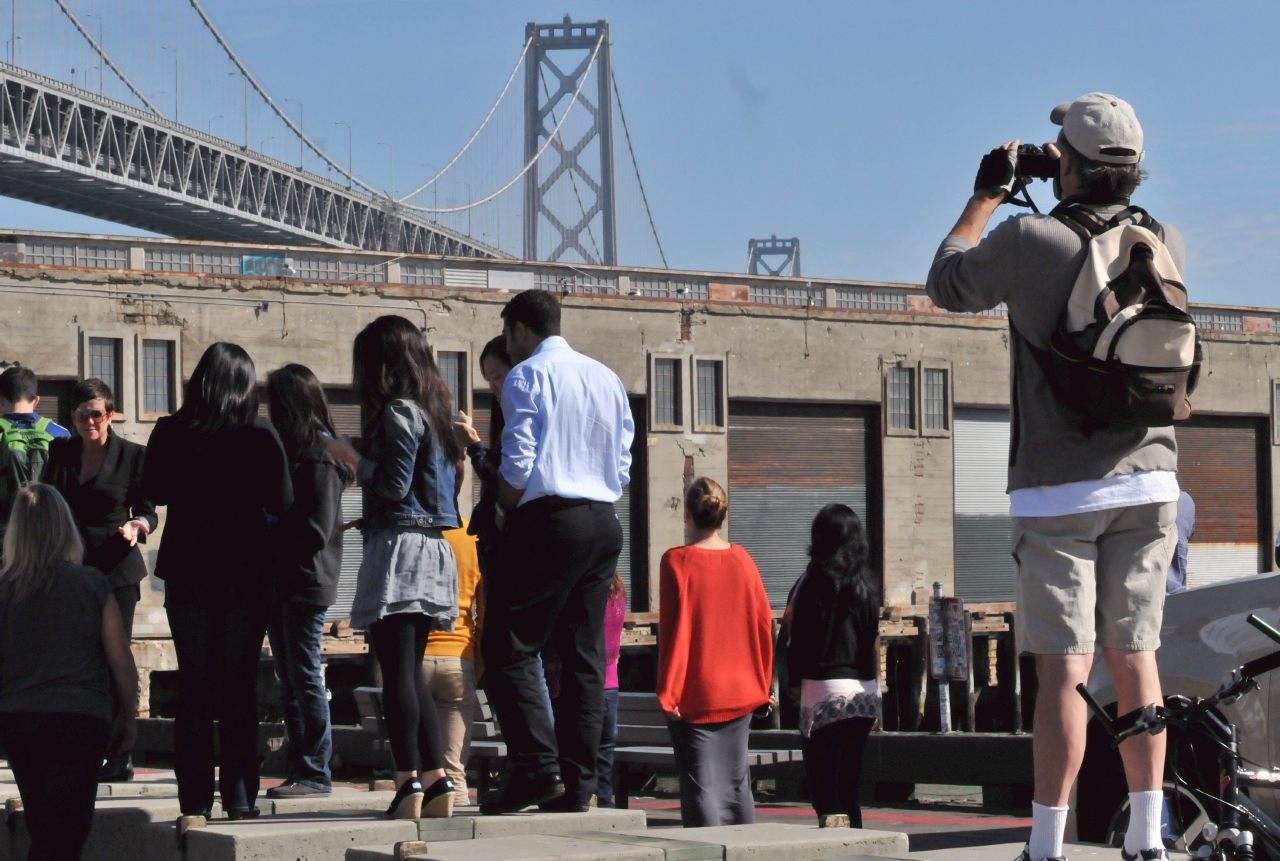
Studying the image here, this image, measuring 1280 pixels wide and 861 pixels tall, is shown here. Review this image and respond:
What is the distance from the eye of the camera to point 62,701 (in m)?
5.30

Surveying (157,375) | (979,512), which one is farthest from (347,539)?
(979,512)

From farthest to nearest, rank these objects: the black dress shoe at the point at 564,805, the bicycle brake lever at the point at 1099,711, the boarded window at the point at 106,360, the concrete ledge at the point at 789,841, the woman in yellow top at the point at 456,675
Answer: the boarded window at the point at 106,360, the woman in yellow top at the point at 456,675, the black dress shoe at the point at 564,805, the concrete ledge at the point at 789,841, the bicycle brake lever at the point at 1099,711

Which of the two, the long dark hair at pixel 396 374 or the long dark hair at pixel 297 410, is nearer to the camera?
the long dark hair at pixel 396 374

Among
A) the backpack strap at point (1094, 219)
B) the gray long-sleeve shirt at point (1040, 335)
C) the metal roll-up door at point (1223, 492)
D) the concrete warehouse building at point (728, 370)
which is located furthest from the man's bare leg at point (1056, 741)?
the metal roll-up door at point (1223, 492)

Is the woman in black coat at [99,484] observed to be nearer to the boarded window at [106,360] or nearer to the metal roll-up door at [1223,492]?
the boarded window at [106,360]

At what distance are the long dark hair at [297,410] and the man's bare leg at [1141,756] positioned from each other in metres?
3.08

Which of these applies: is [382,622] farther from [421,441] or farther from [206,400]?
[206,400]

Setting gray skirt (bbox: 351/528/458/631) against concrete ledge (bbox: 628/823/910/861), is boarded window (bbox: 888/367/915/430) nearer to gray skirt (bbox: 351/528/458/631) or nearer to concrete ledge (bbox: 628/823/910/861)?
gray skirt (bbox: 351/528/458/631)

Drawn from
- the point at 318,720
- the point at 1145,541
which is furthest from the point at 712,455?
the point at 1145,541

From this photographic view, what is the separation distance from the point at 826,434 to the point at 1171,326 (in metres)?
32.1

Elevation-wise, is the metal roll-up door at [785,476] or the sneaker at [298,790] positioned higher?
the metal roll-up door at [785,476]

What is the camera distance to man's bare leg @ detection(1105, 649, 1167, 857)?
385 centimetres

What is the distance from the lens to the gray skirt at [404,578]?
17.0 feet

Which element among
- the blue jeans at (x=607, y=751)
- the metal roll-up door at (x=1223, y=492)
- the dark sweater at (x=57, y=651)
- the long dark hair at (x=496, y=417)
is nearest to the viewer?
the long dark hair at (x=496, y=417)
